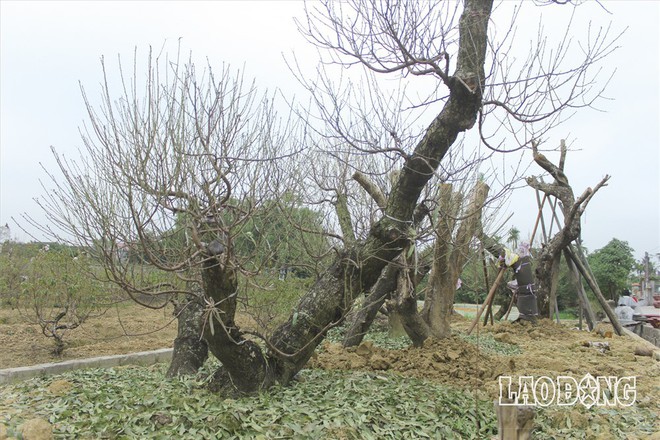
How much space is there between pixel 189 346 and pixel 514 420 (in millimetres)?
2717

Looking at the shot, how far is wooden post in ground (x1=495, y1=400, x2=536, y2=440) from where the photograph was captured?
2.49 meters

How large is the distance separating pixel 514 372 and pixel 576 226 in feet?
14.2

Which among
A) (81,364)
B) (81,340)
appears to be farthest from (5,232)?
(81,364)

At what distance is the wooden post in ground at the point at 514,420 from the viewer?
2.49 meters

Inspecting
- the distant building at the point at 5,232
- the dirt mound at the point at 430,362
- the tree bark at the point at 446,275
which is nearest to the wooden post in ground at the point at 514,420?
the dirt mound at the point at 430,362

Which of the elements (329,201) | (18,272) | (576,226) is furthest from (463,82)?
(18,272)

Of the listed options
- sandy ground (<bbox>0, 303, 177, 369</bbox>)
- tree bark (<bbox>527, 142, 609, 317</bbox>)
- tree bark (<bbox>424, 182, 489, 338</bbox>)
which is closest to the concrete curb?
sandy ground (<bbox>0, 303, 177, 369</bbox>)

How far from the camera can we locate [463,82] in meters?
3.63

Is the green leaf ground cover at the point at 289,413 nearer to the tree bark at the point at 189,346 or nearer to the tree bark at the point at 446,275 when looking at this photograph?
the tree bark at the point at 189,346

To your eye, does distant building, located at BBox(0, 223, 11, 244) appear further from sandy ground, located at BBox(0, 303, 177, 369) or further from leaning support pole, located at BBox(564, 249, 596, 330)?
leaning support pole, located at BBox(564, 249, 596, 330)

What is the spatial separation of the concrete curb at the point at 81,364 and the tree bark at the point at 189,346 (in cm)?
125

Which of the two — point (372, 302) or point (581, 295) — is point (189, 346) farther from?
point (581, 295)

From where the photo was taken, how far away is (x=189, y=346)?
14.3ft

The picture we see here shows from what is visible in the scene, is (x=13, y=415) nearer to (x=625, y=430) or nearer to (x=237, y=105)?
(x=237, y=105)
